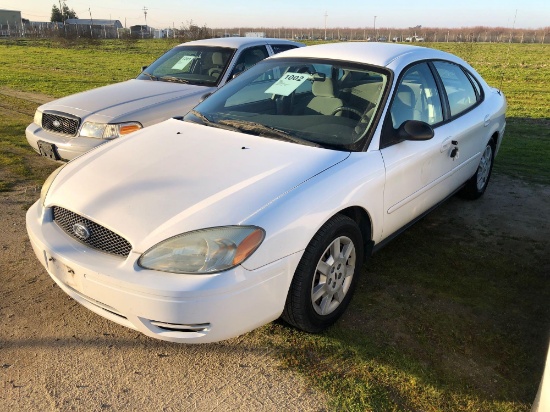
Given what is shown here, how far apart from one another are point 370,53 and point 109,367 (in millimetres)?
2839

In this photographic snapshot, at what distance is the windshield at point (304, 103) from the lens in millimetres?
3277

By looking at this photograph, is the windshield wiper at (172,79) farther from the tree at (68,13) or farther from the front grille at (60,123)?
the tree at (68,13)

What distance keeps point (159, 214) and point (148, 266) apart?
0.96 feet

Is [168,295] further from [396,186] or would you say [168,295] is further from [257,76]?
[257,76]

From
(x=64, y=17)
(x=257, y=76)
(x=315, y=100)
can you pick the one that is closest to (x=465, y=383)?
(x=315, y=100)

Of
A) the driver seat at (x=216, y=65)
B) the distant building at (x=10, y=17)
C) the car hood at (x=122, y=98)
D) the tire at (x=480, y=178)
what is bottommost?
the tire at (x=480, y=178)

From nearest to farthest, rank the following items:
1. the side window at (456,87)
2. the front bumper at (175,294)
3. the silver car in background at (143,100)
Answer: the front bumper at (175,294) → the side window at (456,87) → the silver car in background at (143,100)

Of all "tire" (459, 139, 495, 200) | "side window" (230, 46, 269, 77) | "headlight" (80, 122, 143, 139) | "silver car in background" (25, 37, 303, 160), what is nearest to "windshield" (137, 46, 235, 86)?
"silver car in background" (25, 37, 303, 160)

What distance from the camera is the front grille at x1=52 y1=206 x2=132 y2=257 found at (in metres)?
2.50

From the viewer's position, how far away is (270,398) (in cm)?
244

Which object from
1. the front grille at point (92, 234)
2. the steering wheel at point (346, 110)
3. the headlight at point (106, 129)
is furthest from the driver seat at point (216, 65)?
the front grille at point (92, 234)

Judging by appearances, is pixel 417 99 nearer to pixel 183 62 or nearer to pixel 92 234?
pixel 92 234

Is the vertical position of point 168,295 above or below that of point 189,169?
below

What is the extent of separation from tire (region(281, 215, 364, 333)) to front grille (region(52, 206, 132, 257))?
3.02ft
